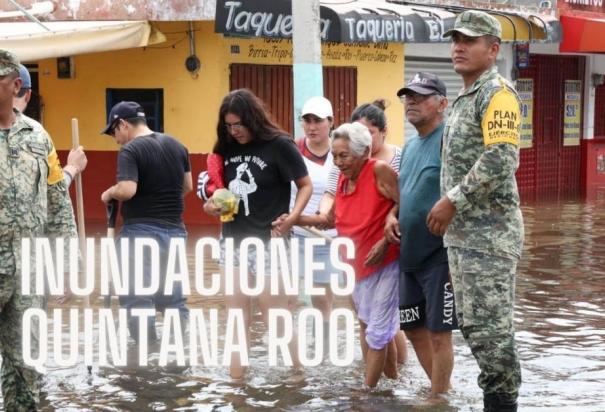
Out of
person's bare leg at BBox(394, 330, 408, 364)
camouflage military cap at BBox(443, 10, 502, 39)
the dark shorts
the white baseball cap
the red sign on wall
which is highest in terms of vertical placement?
the red sign on wall

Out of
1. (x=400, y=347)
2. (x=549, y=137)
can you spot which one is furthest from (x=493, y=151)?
(x=549, y=137)

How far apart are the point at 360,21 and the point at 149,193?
28.7 ft

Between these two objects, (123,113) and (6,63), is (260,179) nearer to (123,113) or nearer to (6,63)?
(123,113)

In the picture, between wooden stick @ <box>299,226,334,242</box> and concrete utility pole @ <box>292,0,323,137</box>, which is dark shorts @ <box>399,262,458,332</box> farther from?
concrete utility pole @ <box>292,0,323,137</box>

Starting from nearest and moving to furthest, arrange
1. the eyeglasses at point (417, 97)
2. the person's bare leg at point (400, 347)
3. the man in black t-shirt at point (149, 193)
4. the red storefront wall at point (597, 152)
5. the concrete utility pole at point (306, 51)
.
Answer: the eyeglasses at point (417, 97) < the person's bare leg at point (400, 347) < the man in black t-shirt at point (149, 193) < the concrete utility pole at point (306, 51) < the red storefront wall at point (597, 152)

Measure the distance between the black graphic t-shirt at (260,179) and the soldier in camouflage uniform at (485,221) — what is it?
65.8 inches

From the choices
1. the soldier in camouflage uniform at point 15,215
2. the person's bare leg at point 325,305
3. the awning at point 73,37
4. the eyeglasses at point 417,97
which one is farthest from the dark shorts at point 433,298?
the awning at point 73,37

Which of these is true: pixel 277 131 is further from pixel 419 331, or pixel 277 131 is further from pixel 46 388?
pixel 46 388

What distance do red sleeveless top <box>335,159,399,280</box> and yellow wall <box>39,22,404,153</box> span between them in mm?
9093

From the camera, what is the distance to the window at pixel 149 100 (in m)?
16.2

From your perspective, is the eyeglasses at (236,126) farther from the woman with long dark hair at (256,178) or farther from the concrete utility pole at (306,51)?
the concrete utility pole at (306,51)

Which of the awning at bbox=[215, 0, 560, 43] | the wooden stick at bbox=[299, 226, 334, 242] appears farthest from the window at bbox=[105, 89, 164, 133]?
the wooden stick at bbox=[299, 226, 334, 242]

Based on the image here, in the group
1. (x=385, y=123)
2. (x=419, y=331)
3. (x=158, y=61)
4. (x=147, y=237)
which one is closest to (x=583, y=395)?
(x=419, y=331)

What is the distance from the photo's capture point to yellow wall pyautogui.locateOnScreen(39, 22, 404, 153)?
15.8m
